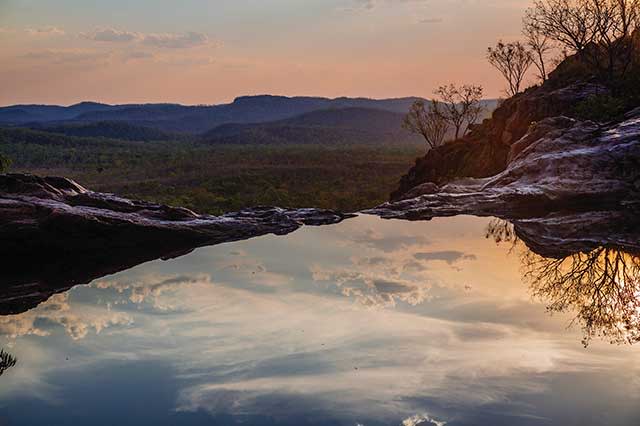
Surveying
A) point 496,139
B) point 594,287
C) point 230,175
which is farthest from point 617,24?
point 230,175

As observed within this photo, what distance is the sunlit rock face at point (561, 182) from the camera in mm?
23016

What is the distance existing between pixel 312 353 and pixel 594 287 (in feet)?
25.8

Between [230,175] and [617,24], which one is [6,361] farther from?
[230,175]

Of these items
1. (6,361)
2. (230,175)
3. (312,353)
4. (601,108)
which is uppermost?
(601,108)

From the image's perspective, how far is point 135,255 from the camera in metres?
18.9

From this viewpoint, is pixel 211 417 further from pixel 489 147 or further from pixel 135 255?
pixel 489 147

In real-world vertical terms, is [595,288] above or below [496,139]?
below

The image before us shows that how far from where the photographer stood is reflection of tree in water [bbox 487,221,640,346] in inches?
458

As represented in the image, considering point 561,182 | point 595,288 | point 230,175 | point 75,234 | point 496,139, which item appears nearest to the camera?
point 595,288

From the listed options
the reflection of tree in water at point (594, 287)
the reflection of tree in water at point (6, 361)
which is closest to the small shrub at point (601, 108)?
the reflection of tree in water at point (594, 287)

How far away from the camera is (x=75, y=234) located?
1834 cm

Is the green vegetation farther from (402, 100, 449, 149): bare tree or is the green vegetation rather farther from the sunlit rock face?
the sunlit rock face

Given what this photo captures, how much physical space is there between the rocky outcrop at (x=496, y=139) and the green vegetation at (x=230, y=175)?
9289 mm

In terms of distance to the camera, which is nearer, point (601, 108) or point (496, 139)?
point (601, 108)
